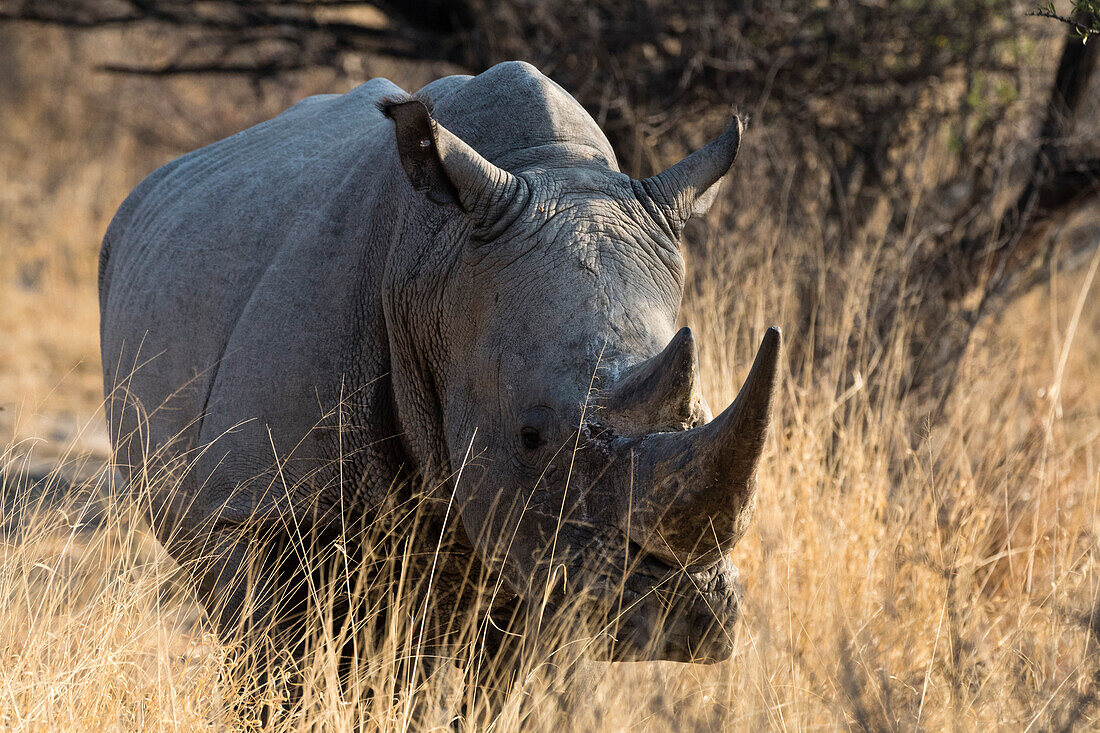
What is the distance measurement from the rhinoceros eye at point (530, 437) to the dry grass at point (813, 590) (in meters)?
0.43

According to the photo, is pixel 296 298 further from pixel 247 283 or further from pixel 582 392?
pixel 582 392

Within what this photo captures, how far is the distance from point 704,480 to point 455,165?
Result: 1071 millimetres

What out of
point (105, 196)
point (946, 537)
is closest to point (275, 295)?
point (946, 537)

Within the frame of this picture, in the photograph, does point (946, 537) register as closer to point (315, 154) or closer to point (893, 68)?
point (315, 154)

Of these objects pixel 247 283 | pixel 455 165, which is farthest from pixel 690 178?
pixel 247 283

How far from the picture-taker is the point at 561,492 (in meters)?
2.50

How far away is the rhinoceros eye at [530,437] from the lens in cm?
257

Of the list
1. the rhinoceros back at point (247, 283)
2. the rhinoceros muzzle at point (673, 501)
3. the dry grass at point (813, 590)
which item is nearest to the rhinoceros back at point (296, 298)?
the rhinoceros back at point (247, 283)

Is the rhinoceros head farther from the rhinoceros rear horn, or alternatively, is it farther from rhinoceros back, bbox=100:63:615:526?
rhinoceros back, bbox=100:63:615:526

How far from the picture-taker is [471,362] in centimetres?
282

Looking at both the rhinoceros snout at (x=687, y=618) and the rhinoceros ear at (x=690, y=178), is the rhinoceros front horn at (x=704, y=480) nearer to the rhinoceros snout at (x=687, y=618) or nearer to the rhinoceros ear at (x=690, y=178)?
the rhinoceros snout at (x=687, y=618)

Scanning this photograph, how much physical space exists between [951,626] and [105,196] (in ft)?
41.2

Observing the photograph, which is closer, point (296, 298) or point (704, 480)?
point (704, 480)

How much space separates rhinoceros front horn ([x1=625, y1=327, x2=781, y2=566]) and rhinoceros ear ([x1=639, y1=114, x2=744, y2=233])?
899 mm
